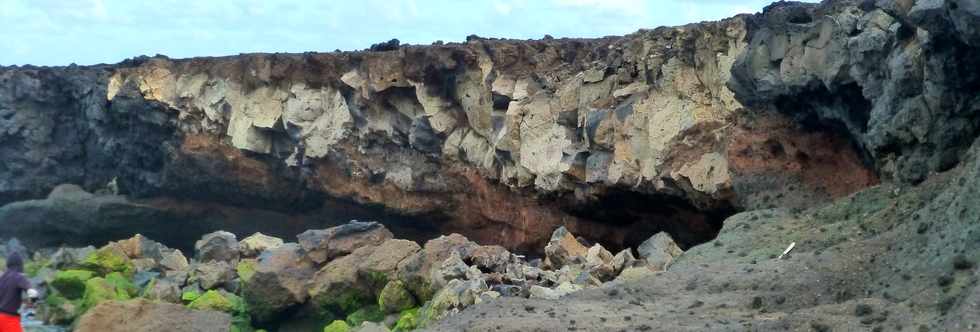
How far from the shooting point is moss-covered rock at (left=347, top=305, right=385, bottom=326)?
750 inches

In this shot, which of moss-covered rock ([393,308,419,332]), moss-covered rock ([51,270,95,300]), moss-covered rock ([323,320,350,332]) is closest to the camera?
moss-covered rock ([393,308,419,332])

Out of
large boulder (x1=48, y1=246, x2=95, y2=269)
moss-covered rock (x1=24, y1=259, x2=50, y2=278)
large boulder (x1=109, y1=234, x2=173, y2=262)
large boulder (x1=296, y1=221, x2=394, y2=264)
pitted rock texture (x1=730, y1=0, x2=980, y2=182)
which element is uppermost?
pitted rock texture (x1=730, y1=0, x2=980, y2=182)

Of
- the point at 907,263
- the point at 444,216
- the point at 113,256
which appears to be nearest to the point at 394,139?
the point at 444,216

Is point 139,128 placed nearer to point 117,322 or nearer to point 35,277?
point 35,277

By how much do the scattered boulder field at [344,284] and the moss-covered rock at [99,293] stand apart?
3 centimetres

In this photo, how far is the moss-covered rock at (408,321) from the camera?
56.5 ft

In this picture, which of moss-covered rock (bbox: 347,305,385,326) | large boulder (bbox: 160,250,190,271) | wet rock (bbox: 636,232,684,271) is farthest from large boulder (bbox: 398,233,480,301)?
large boulder (bbox: 160,250,190,271)

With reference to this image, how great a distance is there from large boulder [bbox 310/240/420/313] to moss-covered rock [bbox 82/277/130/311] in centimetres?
418

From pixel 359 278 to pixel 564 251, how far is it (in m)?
2.98

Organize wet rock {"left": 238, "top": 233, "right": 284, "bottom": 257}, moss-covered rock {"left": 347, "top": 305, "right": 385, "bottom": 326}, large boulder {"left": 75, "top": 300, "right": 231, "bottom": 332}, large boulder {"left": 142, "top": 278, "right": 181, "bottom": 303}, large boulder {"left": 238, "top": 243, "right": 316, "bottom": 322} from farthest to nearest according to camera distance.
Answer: wet rock {"left": 238, "top": 233, "right": 284, "bottom": 257}
large boulder {"left": 142, "top": 278, "right": 181, "bottom": 303}
large boulder {"left": 238, "top": 243, "right": 316, "bottom": 322}
moss-covered rock {"left": 347, "top": 305, "right": 385, "bottom": 326}
large boulder {"left": 75, "top": 300, "right": 231, "bottom": 332}

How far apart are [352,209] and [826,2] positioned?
13.7 m

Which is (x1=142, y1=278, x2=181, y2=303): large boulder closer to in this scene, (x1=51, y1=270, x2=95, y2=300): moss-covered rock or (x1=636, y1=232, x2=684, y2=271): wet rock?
(x1=51, y1=270, x2=95, y2=300): moss-covered rock

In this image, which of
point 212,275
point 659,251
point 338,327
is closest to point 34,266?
point 212,275

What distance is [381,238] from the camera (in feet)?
69.2
